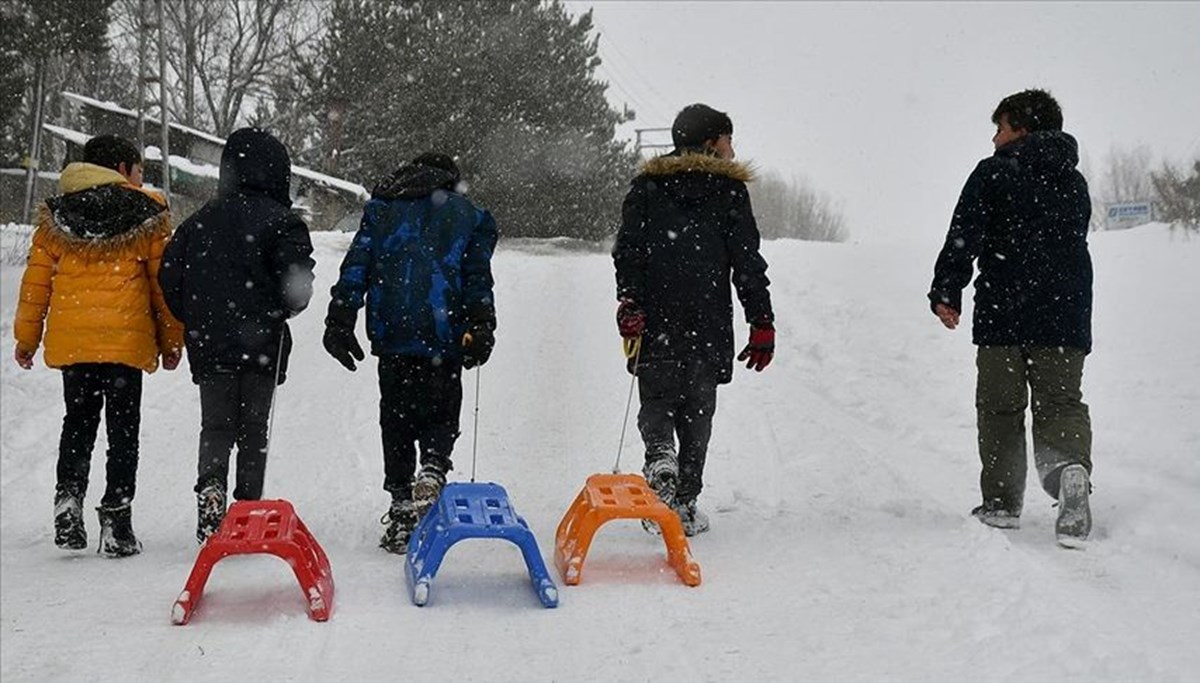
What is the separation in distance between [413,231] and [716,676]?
2518 millimetres

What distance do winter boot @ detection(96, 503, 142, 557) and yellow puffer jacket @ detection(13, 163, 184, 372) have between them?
26.6 inches

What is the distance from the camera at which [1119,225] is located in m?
18.0

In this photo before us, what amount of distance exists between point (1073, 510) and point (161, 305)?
13.9 feet

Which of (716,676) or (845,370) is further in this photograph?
(845,370)

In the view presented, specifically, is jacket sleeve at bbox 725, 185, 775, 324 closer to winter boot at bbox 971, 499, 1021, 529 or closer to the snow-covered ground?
the snow-covered ground

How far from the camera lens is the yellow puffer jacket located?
195 inches

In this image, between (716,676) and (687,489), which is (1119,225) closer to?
(687,489)

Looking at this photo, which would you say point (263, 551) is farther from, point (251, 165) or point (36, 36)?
point (36, 36)

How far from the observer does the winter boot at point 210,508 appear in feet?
15.6

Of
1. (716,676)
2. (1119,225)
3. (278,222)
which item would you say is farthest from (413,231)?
(1119,225)

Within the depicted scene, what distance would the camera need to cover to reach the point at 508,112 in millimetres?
28453

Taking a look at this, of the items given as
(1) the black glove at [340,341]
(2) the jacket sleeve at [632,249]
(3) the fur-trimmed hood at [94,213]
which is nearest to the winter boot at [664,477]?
(2) the jacket sleeve at [632,249]

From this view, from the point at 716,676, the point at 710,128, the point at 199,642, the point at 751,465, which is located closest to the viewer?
the point at 716,676

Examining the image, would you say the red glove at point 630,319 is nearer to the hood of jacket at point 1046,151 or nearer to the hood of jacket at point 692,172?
the hood of jacket at point 692,172
